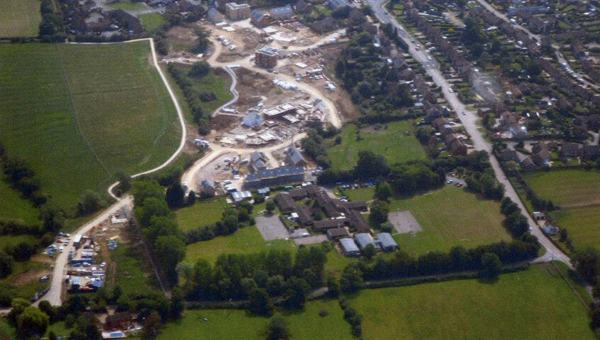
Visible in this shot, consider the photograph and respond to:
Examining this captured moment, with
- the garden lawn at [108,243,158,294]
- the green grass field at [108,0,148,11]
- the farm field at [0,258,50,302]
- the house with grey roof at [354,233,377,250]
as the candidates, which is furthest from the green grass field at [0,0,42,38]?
the house with grey roof at [354,233,377,250]

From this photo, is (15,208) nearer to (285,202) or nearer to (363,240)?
(285,202)

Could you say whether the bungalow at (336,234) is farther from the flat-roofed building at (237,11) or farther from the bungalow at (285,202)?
the flat-roofed building at (237,11)

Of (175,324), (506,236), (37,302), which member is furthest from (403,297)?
(37,302)

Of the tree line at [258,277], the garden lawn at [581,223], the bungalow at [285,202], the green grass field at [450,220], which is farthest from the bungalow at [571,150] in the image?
the tree line at [258,277]

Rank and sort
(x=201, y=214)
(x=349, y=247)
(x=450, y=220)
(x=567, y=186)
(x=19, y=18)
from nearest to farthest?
(x=349, y=247), (x=201, y=214), (x=450, y=220), (x=567, y=186), (x=19, y=18)

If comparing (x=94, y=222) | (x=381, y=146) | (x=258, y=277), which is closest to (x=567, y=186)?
(x=381, y=146)
